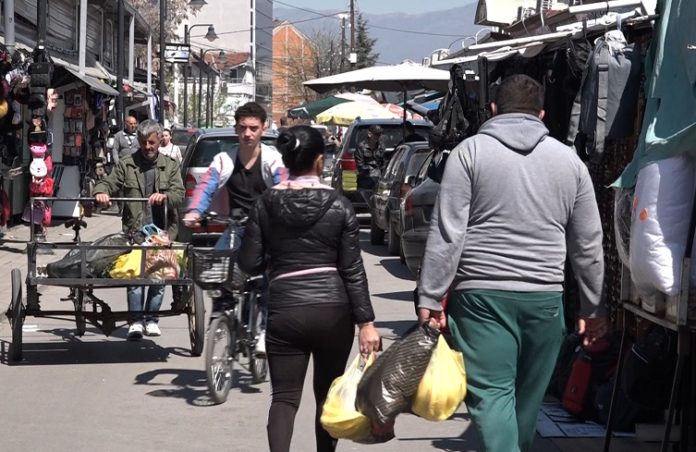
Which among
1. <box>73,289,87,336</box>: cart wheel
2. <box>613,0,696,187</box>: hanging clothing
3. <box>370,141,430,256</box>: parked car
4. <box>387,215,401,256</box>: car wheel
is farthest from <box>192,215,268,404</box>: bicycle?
<box>387,215,401,256</box>: car wheel

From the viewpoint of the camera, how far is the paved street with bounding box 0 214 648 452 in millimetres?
7312

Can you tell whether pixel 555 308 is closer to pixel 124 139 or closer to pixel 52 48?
pixel 124 139

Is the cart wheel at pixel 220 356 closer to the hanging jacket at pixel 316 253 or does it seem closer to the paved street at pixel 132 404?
the paved street at pixel 132 404

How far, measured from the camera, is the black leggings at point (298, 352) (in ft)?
18.8

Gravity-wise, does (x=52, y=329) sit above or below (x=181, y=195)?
below

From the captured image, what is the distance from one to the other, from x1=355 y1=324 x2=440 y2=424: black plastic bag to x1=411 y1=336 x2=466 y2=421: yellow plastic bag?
0.08 ft

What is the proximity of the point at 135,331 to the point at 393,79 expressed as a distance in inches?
306

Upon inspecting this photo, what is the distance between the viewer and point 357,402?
5.19 metres

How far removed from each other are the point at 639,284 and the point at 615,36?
8.53 feet

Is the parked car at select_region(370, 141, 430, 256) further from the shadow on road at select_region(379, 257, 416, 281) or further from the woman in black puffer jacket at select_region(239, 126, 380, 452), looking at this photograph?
the woman in black puffer jacket at select_region(239, 126, 380, 452)

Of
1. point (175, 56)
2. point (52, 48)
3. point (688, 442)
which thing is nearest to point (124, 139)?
point (52, 48)

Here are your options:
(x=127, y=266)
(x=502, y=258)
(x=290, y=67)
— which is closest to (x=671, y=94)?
(x=502, y=258)

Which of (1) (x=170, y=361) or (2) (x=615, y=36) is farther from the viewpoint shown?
(1) (x=170, y=361)

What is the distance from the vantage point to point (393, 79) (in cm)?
1755
